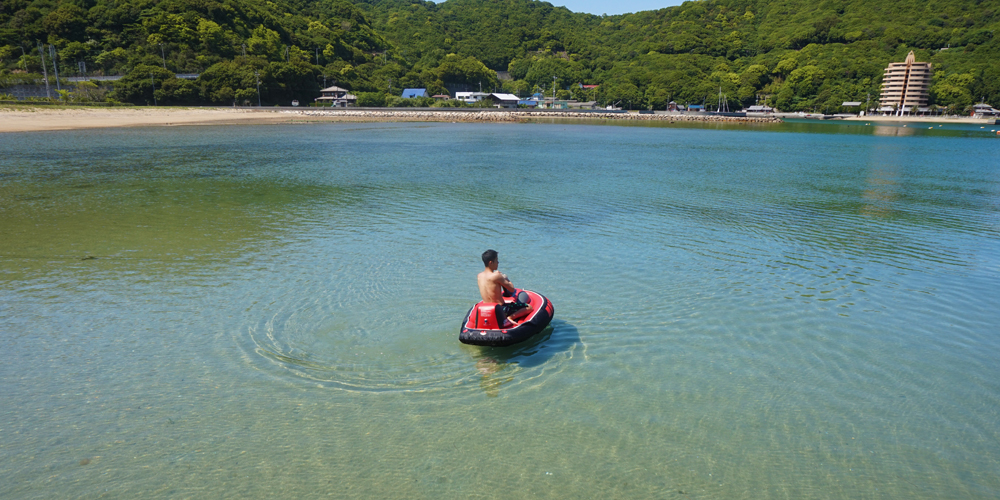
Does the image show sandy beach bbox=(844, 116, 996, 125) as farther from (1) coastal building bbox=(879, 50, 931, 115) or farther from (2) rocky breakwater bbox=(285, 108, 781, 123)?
(2) rocky breakwater bbox=(285, 108, 781, 123)

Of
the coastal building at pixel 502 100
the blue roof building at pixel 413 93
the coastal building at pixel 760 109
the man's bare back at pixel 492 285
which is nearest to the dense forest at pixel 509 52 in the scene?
the coastal building at pixel 760 109

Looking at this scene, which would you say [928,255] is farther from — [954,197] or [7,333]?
[7,333]

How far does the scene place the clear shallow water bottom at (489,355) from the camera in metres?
5.21

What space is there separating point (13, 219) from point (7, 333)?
9652 millimetres

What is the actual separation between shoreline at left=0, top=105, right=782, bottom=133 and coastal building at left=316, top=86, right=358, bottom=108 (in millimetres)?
12113

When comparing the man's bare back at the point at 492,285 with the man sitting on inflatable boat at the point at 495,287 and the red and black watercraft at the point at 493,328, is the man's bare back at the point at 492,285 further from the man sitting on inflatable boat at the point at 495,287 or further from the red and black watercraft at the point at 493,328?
the red and black watercraft at the point at 493,328

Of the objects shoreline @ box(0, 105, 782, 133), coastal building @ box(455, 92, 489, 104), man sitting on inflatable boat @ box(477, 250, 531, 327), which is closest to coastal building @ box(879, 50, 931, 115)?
shoreline @ box(0, 105, 782, 133)

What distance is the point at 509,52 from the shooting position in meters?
192

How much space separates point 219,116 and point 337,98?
3746 centimetres

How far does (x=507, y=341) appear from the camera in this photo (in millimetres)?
7227

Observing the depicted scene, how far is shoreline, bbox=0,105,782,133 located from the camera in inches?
2100

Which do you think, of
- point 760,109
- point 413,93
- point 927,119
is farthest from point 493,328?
point 927,119

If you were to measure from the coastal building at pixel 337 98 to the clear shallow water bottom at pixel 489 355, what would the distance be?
308 feet

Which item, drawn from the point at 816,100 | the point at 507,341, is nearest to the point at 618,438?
the point at 507,341
